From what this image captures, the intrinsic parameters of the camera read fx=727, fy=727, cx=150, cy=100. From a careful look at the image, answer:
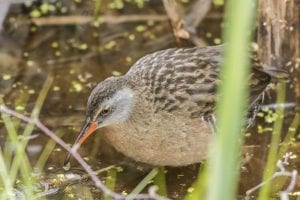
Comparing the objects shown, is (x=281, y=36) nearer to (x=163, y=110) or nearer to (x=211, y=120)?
(x=211, y=120)

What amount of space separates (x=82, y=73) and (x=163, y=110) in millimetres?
1339

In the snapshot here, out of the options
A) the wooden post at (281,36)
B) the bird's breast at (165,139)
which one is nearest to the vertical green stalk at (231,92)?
the bird's breast at (165,139)

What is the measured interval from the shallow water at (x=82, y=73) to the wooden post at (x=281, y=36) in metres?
0.22

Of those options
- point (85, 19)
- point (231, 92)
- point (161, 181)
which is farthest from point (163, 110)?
point (231, 92)

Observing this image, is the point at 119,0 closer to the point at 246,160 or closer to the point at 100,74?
the point at 100,74

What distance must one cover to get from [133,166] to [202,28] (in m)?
1.62

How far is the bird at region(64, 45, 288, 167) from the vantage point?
384 centimetres

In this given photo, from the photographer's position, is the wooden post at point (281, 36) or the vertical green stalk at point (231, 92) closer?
the vertical green stalk at point (231, 92)

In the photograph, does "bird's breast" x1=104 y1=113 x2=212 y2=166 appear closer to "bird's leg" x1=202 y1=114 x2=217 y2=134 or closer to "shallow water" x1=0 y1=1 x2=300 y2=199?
"bird's leg" x1=202 y1=114 x2=217 y2=134

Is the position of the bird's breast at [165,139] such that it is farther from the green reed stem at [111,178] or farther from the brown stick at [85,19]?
the brown stick at [85,19]

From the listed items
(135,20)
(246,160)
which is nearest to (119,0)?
(135,20)

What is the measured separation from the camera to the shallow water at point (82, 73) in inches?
163

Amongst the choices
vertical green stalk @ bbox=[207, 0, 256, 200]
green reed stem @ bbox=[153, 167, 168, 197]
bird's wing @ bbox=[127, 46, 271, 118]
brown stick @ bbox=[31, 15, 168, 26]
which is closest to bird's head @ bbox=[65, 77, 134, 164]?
bird's wing @ bbox=[127, 46, 271, 118]

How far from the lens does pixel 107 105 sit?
3.90 m
